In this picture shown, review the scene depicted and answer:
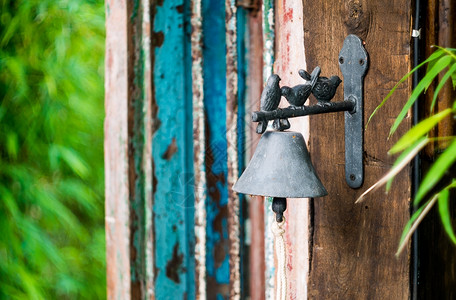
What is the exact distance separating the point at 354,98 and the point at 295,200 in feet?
0.75

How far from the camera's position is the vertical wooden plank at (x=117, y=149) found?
1259mm

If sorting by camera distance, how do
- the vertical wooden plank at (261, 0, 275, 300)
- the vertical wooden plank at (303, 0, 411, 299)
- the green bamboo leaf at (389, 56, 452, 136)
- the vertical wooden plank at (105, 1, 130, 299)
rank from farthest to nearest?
the vertical wooden plank at (105, 1, 130, 299) → the vertical wooden plank at (261, 0, 275, 300) → the vertical wooden plank at (303, 0, 411, 299) → the green bamboo leaf at (389, 56, 452, 136)

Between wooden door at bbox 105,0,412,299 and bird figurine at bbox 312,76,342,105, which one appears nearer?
bird figurine at bbox 312,76,342,105

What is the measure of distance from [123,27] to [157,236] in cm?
52

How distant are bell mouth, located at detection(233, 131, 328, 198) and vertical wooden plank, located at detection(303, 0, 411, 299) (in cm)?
13

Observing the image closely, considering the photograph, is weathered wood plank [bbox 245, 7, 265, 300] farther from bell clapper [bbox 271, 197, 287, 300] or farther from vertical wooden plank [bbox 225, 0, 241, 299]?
bell clapper [bbox 271, 197, 287, 300]

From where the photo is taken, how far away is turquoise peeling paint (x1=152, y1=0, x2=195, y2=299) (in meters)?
1.28

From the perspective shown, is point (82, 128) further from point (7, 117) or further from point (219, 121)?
point (219, 121)

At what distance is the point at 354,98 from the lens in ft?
2.72

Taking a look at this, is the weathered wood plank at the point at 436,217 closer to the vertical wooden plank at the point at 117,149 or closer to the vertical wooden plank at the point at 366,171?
the vertical wooden plank at the point at 366,171

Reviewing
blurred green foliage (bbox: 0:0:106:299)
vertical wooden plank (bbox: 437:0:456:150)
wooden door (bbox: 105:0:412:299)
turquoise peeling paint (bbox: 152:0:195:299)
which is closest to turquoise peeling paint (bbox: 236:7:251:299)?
wooden door (bbox: 105:0:412:299)

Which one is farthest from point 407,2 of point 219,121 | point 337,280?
point 219,121

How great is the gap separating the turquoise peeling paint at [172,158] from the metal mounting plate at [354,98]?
0.55m

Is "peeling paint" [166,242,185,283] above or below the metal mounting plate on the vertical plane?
below
